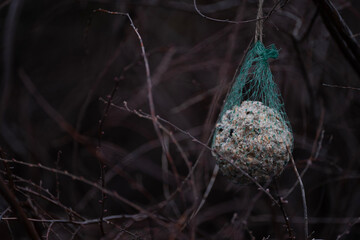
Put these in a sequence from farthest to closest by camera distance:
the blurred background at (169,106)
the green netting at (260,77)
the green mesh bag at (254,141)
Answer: the blurred background at (169,106), the green netting at (260,77), the green mesh bag at (254,141)

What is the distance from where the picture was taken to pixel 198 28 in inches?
210

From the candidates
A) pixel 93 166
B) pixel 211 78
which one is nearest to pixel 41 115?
pixel 93 166

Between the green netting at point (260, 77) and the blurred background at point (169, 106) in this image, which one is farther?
the blurred background at point (169, 106)

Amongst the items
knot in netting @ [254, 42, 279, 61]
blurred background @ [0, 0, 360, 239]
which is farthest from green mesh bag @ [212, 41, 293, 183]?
blurred background @ [0, 0, 360, 239]

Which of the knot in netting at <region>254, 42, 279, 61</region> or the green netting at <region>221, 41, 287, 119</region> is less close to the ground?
the knot in netting at <region>254, 42, 279, 61</region>

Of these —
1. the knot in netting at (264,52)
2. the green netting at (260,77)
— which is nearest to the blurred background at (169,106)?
the green netting at (260,77)

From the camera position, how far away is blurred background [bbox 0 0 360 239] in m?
2.50

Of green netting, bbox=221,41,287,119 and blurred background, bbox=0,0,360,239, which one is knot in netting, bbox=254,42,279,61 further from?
blurred background, bbox=0,0,360,239

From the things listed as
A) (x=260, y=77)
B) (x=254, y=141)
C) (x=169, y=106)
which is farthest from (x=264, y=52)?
(x=169, y=106)

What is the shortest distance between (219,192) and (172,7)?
8.27ft

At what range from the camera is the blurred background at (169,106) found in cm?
250

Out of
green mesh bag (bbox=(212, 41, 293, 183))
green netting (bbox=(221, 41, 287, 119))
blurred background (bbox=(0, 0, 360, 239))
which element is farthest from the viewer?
blurred background (bbox=(0, 0, 360, 239))

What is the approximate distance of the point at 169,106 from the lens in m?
4.83

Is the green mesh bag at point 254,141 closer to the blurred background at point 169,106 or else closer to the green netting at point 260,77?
the green netting at point 260,77
